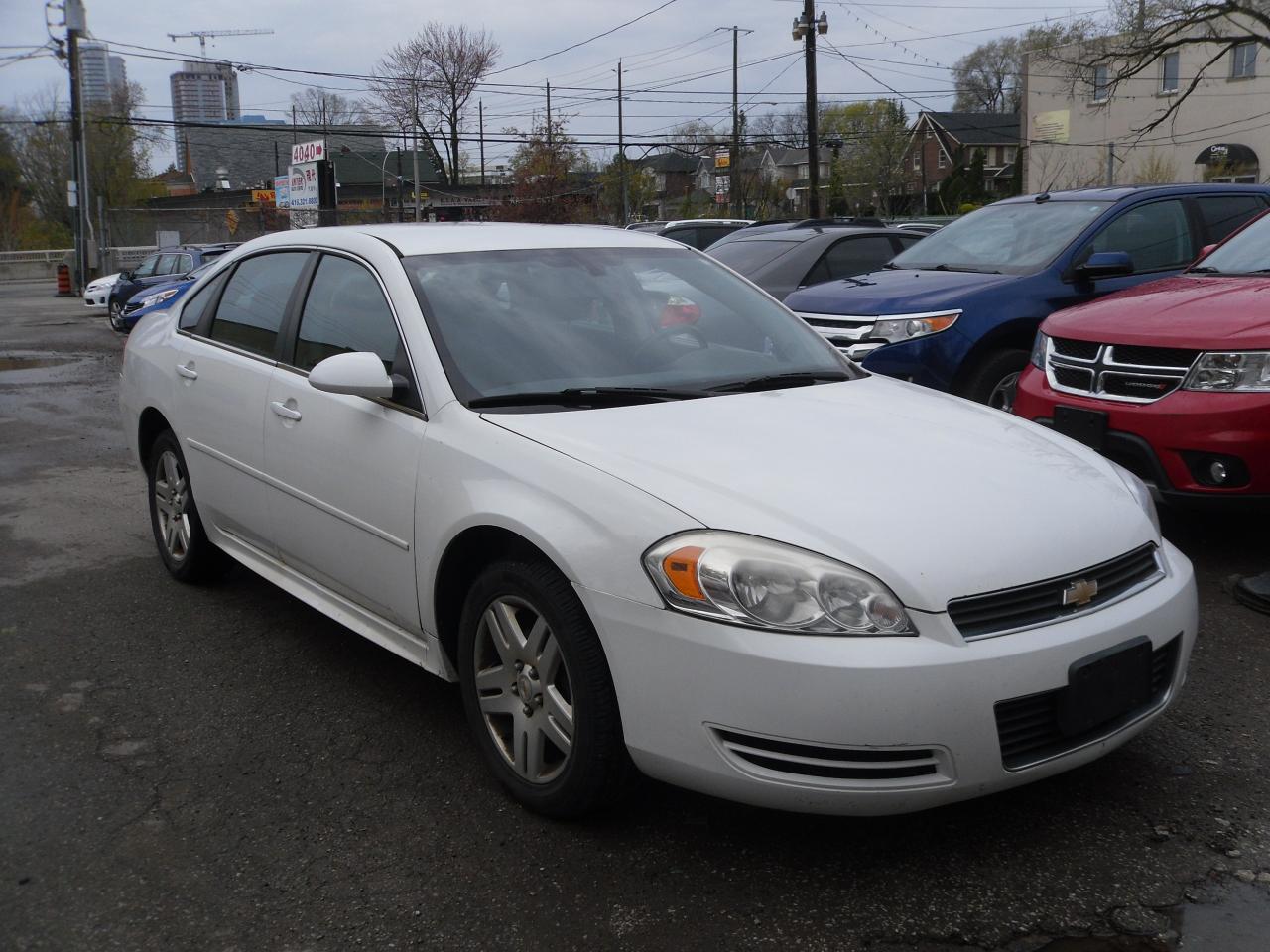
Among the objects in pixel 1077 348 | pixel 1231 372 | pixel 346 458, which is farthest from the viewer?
pixel 1077 348

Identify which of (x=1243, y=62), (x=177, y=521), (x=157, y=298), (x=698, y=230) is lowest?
(x=177, y=521)

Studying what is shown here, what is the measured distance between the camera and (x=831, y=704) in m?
2.60

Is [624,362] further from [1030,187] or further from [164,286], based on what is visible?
[1030,187]

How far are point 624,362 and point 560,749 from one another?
1.28m

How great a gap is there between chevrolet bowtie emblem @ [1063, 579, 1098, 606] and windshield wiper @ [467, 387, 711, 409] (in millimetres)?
1281

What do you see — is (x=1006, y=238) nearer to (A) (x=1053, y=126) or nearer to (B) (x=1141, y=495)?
(B) (x=1141, y=495)

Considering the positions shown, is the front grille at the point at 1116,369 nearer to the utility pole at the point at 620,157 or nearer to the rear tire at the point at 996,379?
the rear tire at the point at 996,379

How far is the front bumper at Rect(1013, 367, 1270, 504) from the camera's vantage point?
490cm

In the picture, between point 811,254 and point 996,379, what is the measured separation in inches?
127

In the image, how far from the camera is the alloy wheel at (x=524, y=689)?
3.08 meters

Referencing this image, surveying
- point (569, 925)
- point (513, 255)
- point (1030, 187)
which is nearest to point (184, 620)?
point (513, 255)

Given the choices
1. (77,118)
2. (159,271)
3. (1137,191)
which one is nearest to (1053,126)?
(159,271)

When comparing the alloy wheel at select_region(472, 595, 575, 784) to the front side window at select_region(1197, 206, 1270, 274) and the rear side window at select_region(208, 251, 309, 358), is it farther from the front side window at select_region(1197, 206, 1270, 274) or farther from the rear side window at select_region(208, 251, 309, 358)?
the front side window at select_region(1197, 206, 1270, 274)

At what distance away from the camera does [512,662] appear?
3.22 m
